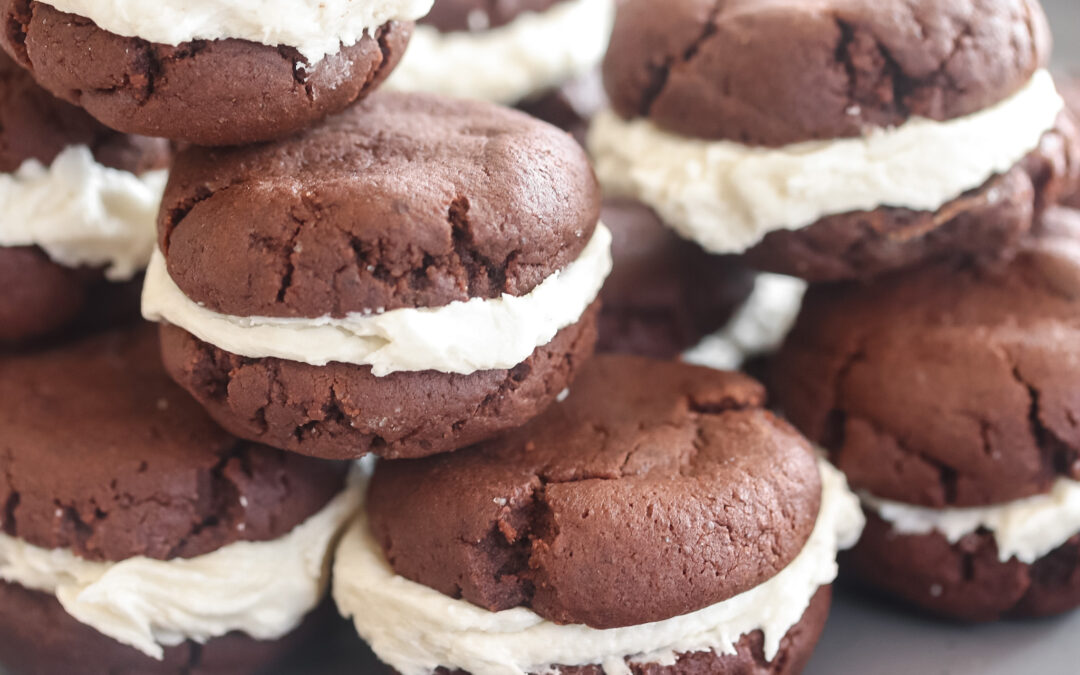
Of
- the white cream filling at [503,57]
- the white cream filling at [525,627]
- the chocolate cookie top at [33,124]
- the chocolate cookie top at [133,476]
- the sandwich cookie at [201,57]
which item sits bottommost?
the white cream filling at [525,627]

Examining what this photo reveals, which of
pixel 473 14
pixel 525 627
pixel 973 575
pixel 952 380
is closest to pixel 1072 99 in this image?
pixel 952 380

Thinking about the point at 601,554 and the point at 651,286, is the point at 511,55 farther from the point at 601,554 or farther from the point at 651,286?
the point at 601,554

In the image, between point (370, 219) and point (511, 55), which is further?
point (511, 55)

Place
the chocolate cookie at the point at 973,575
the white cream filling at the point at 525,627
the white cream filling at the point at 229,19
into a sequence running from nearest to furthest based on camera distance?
the white cream filling at the point at 229,19, the white cream filling at the point at 525,627, the chocolate cookie at the point at 973,575

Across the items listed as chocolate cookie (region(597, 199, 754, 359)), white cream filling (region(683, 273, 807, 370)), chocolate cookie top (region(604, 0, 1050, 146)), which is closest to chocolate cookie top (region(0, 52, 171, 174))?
chocolate cookie (region(597, 199, 754, 359))

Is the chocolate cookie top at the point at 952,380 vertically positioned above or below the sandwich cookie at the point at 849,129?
below

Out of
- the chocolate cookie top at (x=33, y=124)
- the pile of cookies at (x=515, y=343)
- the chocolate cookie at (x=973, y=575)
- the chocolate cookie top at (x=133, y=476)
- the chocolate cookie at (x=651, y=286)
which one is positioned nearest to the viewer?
the pile of cookies at (x=515, y=343)

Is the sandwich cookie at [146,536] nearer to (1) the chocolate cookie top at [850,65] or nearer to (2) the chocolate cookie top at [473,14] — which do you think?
(1) the chocolate cookie top at [850,65]

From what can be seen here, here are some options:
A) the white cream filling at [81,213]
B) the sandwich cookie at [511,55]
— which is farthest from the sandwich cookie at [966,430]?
the white cream filling at [81,213]
